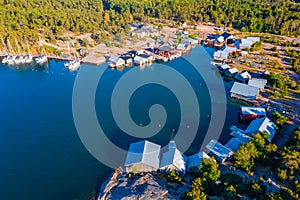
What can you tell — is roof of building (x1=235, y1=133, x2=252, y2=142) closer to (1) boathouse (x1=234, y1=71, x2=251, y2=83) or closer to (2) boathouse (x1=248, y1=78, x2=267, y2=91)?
(2) boathouse (x1=248, y1=78, x2=267, y2=91)

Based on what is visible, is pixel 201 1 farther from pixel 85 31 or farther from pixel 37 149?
pixel 37 149

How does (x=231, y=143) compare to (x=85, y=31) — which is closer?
(x=231, y=143)

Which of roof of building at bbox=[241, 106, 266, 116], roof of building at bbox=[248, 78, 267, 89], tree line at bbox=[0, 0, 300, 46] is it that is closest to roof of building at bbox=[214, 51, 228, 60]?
roof of building at bbox=[248, 78, 267, 89]

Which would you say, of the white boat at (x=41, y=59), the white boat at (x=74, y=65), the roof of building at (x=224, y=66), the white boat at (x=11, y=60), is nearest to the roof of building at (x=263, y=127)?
the roof of building at (x=224, y=66)

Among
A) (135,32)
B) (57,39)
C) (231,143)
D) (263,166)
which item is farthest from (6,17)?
(263,166)

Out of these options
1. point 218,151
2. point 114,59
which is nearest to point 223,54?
point 114,59

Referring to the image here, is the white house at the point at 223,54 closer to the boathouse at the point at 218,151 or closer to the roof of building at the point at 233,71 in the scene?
the roof of building at the point at 233,71
